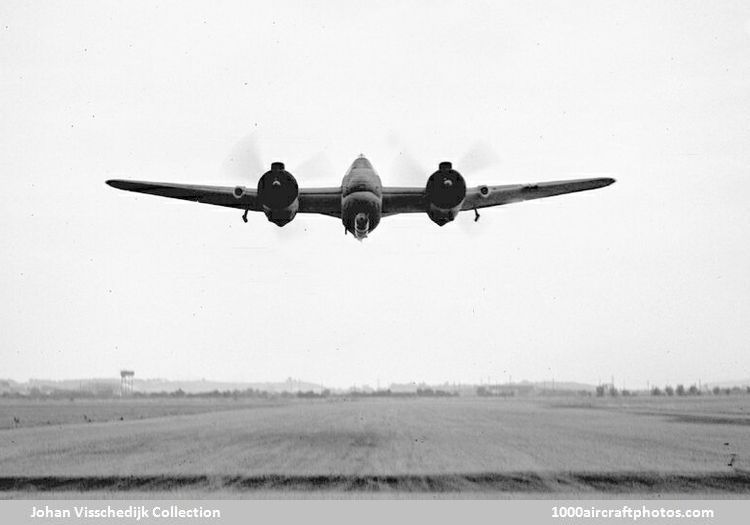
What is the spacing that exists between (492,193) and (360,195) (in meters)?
6.66

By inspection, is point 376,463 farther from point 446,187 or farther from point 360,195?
point 446,187

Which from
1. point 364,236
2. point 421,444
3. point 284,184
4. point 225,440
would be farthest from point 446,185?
point 225,440

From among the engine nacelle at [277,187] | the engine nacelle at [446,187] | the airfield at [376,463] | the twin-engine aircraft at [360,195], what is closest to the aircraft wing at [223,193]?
the twin-engine aircraft at [360,195]

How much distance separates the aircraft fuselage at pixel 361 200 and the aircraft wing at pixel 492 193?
203cm

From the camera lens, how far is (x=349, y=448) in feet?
120

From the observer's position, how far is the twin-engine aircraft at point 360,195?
25078 millimetres

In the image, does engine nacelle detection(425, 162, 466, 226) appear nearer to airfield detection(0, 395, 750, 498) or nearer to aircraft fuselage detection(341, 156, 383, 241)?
aircraft fuselage detection(341, 156, 383, 241)

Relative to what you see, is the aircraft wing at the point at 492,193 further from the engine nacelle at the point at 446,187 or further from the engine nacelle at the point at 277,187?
the engine nacelle at the point at 277,187

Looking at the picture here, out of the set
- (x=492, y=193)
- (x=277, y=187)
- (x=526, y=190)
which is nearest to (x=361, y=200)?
(x=277, y=187)

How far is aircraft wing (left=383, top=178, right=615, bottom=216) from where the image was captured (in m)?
28.7

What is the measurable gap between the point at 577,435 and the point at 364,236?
2625 centimetres

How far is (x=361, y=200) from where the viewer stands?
2584 centimetres

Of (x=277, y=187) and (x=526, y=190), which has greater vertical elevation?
(x=526, y=190)
